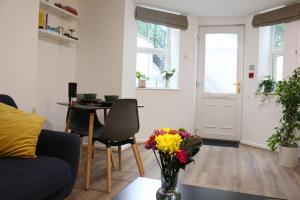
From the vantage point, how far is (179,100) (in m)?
4.93

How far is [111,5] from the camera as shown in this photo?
4.01 m

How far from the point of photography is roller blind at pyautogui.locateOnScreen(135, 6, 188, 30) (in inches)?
173

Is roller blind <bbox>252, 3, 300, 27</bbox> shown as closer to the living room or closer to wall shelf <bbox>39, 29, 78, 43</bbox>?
the living room

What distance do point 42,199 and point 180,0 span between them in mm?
3590

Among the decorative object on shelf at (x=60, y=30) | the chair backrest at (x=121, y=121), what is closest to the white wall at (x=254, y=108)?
the chair backrest at (x=121, y=121)

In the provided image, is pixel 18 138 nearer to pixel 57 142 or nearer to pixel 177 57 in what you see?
pixel 57 142

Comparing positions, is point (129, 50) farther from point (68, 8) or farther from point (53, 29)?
point (53, 29)

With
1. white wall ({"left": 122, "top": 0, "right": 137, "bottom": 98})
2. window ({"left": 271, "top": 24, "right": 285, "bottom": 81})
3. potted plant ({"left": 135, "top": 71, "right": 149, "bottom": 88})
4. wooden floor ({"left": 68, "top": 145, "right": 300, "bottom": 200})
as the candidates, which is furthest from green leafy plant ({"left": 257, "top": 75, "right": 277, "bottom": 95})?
white wall ({"left": 122, "top": 0, "right": 137, "bottom": 98})

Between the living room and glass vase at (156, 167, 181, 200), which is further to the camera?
the living room

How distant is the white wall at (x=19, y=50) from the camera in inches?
96.1

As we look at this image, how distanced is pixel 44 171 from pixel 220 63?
13.8 ft

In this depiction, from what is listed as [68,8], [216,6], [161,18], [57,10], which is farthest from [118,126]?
[216,6]

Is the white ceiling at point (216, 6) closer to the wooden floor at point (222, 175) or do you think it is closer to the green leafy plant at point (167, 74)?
the green leafy plant at point (167, 74)

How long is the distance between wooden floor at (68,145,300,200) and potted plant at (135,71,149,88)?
117 cm
